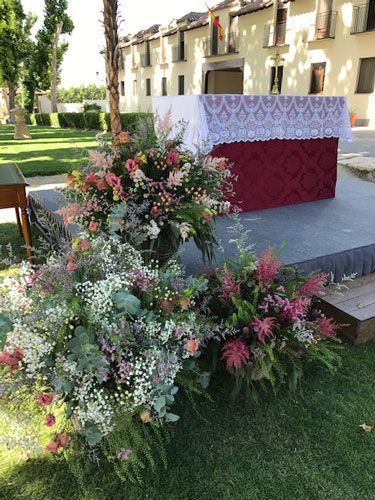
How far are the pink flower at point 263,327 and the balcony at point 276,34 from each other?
759 inches

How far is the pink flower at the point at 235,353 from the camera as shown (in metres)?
1.95

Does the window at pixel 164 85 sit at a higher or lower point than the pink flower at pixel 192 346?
higher

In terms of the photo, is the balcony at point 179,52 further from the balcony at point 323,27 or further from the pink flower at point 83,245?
the pink flower at point 83,245

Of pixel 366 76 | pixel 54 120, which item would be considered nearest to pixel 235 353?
pixel 366 76

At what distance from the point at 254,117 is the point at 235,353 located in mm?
2731

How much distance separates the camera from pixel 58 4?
23203 millimetres

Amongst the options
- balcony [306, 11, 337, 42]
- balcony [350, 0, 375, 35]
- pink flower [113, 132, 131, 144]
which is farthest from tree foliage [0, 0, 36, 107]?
pink flower [113, 132, 131, 144]

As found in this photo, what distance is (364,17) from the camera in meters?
15.2

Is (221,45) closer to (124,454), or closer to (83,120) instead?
(83,120)

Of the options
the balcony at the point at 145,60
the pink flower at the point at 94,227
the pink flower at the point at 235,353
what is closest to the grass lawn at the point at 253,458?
the pink flower at the point at 235,353

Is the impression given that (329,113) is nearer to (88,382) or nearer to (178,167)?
(178,167)

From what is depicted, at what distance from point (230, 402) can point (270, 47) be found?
2001 centimetres

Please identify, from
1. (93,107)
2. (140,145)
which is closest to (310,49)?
(93,107)

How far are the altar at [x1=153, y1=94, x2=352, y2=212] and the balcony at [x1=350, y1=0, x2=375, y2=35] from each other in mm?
13435
